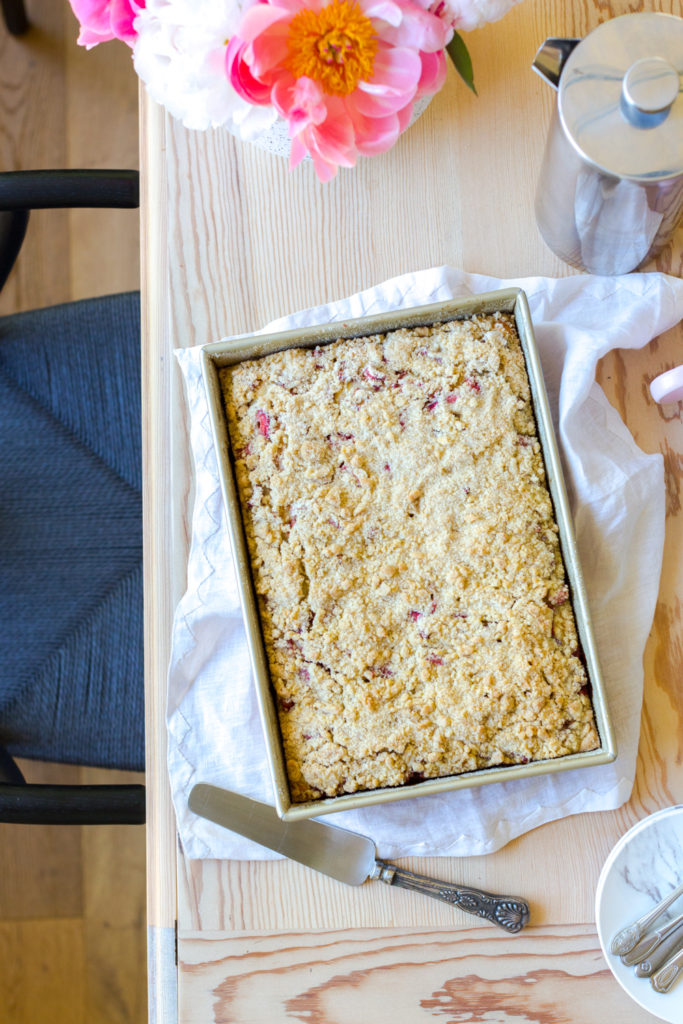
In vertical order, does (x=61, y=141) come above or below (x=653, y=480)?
above

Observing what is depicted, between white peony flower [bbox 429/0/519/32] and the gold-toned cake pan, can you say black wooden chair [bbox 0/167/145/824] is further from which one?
white peony flower [bbox 429/0/519/32]

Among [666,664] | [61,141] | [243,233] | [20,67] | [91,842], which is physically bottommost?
→ [91,842]

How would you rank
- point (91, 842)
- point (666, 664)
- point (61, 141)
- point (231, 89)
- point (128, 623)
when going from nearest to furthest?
1. point (231, 89)
2. point (666, 664)
3. point (128, 623)
4. point (91, 842)
5. point (61, 141)

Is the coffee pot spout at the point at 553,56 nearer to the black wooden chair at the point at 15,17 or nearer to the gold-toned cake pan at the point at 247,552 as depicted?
the gold-toned cake pan at the point at 247,552

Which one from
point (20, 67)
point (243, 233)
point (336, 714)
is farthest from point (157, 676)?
point (20, 67)

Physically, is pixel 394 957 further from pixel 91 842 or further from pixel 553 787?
pixel 91 842

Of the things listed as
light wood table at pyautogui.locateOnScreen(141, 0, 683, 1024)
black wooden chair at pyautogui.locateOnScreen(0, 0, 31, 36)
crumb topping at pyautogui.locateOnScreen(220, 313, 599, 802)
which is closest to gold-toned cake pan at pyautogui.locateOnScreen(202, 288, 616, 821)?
crumb topping at pyautogui.locateOnScreen(220, 313, 599, 802)

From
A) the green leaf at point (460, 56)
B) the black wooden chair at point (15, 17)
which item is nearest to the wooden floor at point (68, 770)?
the black wooden chair at point (15, 17)
